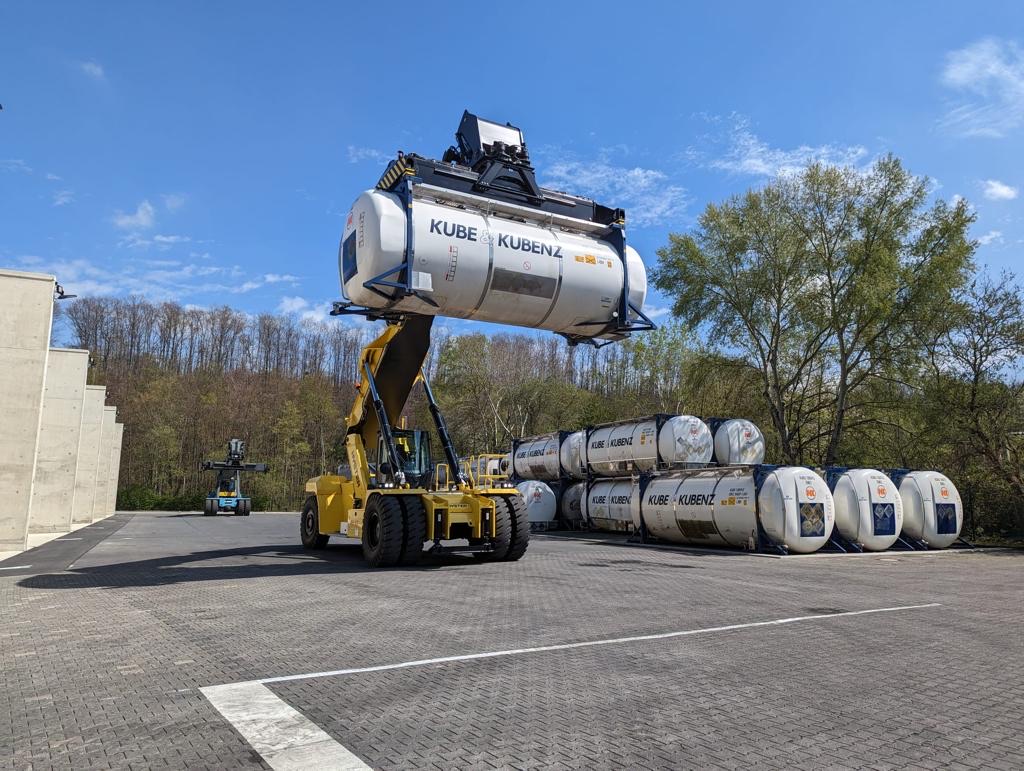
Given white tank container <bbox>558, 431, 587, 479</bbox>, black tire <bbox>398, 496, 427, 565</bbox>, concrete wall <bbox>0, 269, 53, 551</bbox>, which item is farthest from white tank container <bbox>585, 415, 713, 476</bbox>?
concrete wall <bbox>0, 269, 53, 551</bbox>

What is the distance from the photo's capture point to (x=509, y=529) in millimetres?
13656

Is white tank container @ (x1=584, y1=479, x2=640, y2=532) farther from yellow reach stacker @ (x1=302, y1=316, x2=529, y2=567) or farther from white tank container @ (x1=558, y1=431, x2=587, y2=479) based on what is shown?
yellow reach stacker @ (x1=302, y1=316, x2=529, y2=567)

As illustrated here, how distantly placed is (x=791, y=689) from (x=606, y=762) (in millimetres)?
2145

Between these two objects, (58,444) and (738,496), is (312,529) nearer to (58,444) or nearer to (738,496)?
(738,496)

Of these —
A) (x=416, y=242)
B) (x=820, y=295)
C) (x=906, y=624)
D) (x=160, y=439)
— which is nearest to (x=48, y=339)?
(x=416, y=242)

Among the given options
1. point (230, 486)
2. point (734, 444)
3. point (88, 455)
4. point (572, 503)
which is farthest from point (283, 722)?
point (230, 486)

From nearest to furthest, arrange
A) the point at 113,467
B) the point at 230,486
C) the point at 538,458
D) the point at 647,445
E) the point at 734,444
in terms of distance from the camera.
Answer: the point at 734,444, the point at 647,445, the point at 538,458, the point at 113,467, the point at 230,486

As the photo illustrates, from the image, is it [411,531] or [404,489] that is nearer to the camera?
[411,531]

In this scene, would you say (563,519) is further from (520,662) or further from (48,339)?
(520,662)

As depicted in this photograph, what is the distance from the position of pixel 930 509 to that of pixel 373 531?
1696cm

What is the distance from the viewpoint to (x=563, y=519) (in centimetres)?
2875

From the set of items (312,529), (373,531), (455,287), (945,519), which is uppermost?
(455,287)

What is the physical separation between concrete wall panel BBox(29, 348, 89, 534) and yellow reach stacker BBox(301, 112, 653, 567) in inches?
522

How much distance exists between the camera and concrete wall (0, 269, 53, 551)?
15477 millimetres
